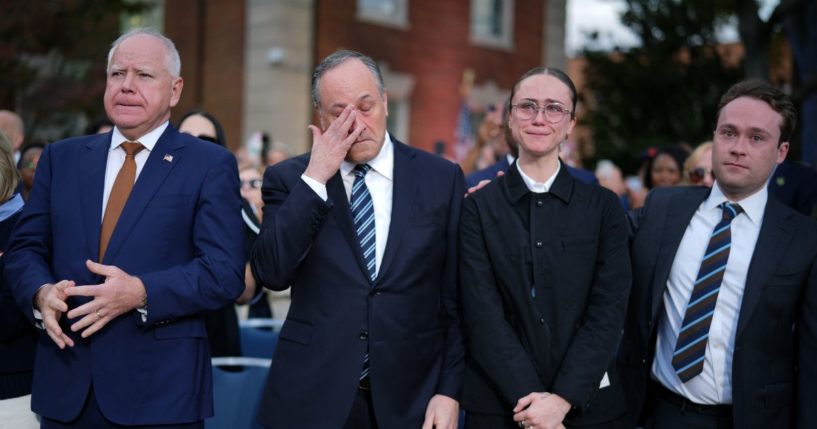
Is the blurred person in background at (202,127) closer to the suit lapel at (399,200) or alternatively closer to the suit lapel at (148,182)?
the suit lapel at (148,182)

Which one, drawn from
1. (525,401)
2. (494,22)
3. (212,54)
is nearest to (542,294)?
(525,401)

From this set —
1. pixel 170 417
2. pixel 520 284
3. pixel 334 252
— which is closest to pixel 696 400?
pixel 520 284

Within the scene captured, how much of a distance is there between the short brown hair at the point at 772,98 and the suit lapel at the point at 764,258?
320 millimetres

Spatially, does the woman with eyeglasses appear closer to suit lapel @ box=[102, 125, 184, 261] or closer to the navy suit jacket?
the navy suit jacket

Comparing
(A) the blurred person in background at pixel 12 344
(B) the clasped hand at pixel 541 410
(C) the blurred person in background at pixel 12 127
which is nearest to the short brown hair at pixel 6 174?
(A) the blurred person in background at pixel 12 344

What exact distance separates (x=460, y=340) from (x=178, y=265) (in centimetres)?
102

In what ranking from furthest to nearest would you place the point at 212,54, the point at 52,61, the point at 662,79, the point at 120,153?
the point at 662,79 < the point at 212,54 < the point at 52,61 < the point at 120,153

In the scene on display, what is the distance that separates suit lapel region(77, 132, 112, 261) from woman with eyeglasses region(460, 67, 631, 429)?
125 centimetres

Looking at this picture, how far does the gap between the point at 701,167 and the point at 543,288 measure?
8.07 feet

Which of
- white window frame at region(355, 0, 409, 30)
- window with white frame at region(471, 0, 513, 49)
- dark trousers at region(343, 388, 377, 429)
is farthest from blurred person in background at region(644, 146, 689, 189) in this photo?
window with white frame at region(471, 0, 513, 49)

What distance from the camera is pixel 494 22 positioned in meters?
Result: 18.4

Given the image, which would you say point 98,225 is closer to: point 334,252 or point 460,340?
point 334,252

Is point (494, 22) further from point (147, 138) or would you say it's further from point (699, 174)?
point (147, 138)

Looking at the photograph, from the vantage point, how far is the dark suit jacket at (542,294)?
106 inches
